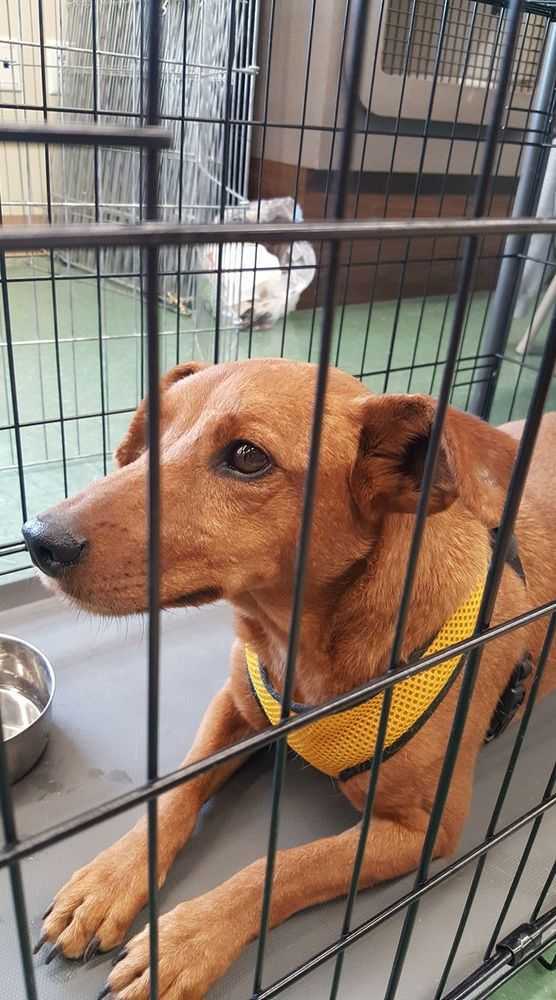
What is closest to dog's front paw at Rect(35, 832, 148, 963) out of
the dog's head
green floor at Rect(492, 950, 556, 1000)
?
the dog's head

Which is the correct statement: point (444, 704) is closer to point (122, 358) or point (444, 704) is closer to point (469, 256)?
point (469, 256)

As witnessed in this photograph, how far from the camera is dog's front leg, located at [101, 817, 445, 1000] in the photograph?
3.01 ft

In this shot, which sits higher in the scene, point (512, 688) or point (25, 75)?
point (25, 75)

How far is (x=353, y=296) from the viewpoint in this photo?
4293 millimetres

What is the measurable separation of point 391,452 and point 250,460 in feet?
0.57

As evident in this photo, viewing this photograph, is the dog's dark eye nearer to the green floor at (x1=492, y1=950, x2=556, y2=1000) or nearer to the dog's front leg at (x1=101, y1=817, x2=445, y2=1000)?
the dog's front leg at (x1=101, y1=817, x2=445, y2=1000)

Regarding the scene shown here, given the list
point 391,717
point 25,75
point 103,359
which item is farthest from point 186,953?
point 25,75

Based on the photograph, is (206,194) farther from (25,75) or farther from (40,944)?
(40,944)

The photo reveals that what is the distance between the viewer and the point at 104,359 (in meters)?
2.99

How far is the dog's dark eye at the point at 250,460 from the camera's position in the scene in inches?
36.1

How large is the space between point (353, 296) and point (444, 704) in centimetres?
354

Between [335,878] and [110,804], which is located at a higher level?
[110,804]

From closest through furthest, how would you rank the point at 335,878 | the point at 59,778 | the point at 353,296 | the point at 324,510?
the point at 324,510 → the point at 335,878 → the point at 59,778 → the point at 353,296

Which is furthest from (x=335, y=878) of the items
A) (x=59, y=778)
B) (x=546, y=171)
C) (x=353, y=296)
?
(x=353, y=296)
